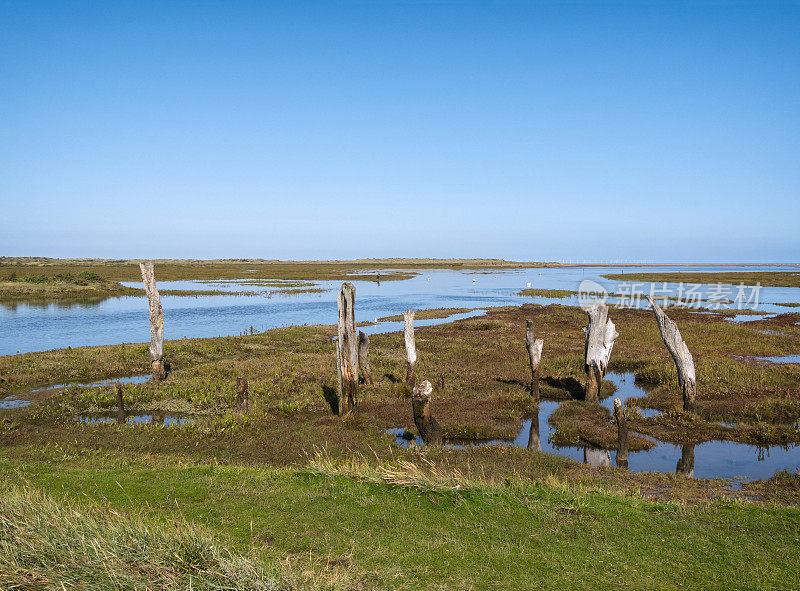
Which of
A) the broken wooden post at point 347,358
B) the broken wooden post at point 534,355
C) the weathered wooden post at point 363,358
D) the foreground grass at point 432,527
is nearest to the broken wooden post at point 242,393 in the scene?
the broken wooden post at point 347,358

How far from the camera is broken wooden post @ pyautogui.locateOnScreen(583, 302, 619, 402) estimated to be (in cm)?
2162

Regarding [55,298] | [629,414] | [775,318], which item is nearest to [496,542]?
[629,414]

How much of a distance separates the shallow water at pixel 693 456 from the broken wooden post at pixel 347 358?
208 cm

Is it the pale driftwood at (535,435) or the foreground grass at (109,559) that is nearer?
the foreground grass at (109,559)

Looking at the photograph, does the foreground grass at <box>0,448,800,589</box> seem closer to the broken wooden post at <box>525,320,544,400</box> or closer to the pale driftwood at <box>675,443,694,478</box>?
the pale driftwood at <box>675,443,694,478</box>

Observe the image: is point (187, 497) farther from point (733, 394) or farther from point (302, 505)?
point (733, 394)

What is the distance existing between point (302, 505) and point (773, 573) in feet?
24.8

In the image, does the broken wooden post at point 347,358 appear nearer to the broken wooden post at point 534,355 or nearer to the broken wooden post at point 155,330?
the broken wooden post at point 534,355

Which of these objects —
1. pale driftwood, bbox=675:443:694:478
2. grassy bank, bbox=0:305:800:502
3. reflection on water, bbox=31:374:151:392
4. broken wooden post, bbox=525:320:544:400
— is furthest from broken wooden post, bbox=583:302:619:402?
reflection on water, bbox=31:374:151:392

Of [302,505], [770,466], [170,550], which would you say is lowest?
[770,466]

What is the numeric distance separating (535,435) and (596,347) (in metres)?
5.94

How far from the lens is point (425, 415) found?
14883mm

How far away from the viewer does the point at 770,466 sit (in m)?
14.7

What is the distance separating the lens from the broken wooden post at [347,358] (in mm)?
18750
